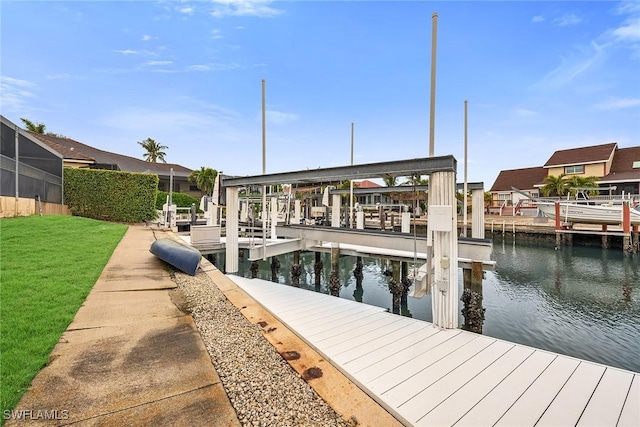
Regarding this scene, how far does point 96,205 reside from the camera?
17.5 m

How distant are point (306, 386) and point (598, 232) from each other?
80.1 ft

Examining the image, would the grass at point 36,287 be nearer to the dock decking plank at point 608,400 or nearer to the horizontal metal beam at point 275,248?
the horizontal metal beam at point 275,248

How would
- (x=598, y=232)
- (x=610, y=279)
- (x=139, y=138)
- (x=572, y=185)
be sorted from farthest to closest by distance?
(x=139, y=138) < (x=572, y=185) < (x=598, y=232) < (x=610, y=279)

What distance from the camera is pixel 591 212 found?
19.3m

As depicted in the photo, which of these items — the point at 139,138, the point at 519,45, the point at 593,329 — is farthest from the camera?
the point at 139,138

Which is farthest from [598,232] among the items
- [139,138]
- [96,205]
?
[139,138]

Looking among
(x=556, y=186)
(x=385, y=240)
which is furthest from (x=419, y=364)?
(x=556, y=186)

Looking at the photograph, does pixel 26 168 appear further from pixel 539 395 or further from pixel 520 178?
pixel 520 178

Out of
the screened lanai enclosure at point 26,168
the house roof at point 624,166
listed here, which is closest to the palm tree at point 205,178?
the screened lanai enclosure at point 26,168

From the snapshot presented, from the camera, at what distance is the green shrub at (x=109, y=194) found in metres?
17.0

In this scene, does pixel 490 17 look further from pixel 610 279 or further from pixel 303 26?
pixel 610 279

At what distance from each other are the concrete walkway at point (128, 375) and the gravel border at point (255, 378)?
0.38 feet

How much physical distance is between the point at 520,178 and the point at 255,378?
44.6 m

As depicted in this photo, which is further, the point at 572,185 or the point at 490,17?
the point at 572,185
